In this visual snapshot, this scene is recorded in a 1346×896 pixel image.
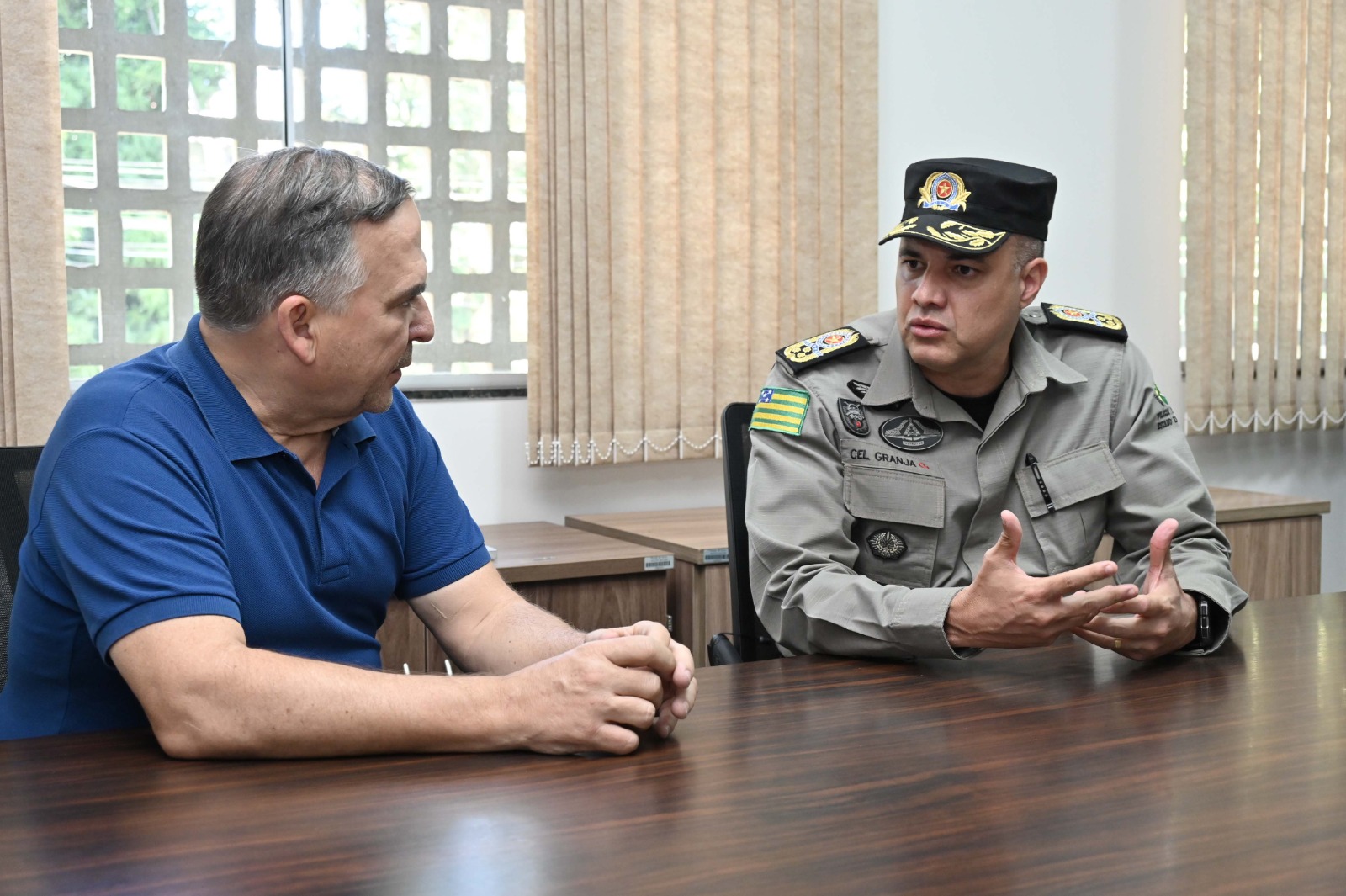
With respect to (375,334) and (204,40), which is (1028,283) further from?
(204,40)

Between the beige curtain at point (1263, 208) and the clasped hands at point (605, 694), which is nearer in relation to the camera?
the clasped hands at point (605, 694)

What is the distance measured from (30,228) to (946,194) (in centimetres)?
206

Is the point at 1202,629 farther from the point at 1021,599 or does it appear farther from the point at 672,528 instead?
the point at 672,528

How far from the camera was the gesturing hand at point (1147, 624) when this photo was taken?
1557mm

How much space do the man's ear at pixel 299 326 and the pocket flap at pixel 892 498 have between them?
0.88m

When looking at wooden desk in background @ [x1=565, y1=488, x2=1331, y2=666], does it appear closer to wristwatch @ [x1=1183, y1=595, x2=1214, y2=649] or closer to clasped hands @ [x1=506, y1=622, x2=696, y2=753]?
wristwatch @ [x1=1183, y1=595, x2=1214, y2=649]


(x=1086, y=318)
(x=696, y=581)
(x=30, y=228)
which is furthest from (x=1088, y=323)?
(x=30, y=228)

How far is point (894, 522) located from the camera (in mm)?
1989

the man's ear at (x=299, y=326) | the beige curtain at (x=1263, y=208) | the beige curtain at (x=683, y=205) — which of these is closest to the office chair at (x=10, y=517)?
the man's ear at (x=299, y=326)

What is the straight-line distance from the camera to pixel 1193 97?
4.11m

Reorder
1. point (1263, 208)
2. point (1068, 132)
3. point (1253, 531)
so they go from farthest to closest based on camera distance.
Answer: point (1263, 208)
point (1068, 132)
point (1253, 531)

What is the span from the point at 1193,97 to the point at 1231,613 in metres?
2.90

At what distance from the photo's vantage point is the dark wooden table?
2.94ft

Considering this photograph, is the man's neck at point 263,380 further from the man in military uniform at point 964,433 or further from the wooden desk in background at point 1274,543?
the wooden desk in background at point 1274,543
